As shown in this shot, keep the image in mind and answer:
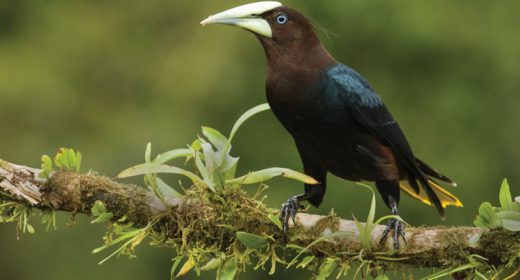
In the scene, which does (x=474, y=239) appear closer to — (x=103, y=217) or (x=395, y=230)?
(x=395, y=230)

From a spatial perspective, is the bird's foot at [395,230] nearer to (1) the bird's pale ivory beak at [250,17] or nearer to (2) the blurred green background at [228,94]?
(1) the bird's pale ivory beak at [250,17]

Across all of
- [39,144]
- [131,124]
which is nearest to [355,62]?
[131,124]

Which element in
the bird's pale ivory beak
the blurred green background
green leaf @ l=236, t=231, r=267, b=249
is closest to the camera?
green leaf @ l=236, t=231, r=267, b=249

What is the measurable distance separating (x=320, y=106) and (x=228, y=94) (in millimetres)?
7031

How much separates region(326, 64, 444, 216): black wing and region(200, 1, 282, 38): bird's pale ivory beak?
0.32 metres

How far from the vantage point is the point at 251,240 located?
4.34 metres

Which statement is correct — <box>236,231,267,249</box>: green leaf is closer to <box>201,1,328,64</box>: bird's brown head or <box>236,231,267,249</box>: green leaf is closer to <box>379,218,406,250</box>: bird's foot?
<box>379,218,406,250</box>: bird's foot

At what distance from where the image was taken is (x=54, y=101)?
1224 centimetres

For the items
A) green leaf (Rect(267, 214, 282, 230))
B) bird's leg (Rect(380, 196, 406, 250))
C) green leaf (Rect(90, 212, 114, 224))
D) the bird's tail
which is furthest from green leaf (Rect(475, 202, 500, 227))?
the bird's tail

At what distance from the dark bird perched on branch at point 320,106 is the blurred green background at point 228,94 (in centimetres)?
575

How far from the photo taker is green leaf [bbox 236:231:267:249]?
4293mm

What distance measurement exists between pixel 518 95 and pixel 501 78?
230 millimetres

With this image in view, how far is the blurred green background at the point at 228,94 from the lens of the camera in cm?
1145

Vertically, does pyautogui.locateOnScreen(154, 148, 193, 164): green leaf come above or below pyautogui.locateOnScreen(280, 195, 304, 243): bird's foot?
above
